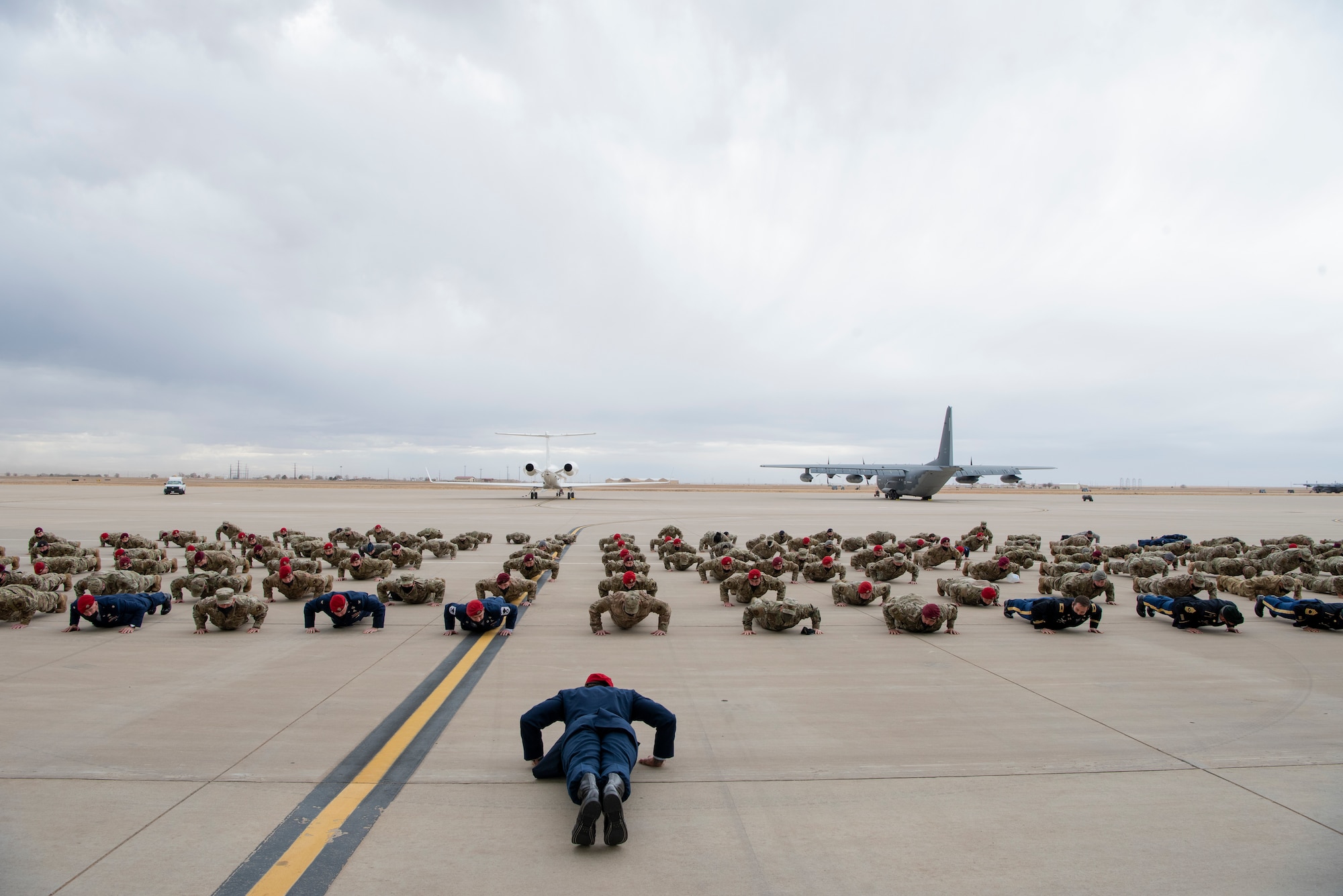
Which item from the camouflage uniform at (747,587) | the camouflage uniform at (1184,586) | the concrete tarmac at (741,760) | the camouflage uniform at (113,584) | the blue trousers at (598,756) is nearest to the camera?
the concrete tarmac at (741,760)

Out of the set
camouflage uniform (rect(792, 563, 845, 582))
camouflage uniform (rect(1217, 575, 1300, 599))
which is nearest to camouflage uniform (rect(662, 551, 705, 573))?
camouflage uniform (rect(792, 563, 845, 582))

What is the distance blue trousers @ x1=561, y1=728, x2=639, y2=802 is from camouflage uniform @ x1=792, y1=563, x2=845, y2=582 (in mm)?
11348

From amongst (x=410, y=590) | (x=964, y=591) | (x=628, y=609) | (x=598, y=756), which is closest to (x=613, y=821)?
(x=598, y=756)

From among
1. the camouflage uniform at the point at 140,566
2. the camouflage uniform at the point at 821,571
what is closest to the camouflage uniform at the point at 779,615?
the camouflage uniform at the point at 821,571

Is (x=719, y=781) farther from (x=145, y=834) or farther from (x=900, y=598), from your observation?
(x=900, y=598)

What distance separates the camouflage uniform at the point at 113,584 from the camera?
11.5m

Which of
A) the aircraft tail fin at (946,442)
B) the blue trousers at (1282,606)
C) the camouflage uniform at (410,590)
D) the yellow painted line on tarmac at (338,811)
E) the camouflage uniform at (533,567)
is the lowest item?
the yellow painted line on tarmac at (338,811)

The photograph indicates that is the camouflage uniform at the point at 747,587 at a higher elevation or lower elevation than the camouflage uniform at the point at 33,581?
higher

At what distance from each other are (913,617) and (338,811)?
26.8ft

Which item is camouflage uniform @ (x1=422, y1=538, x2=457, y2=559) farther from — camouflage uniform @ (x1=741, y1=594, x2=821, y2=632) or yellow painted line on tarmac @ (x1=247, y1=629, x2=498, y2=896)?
yellow painted line on tarmac @ (x1=247, y1=629, x2=498, y2=896)

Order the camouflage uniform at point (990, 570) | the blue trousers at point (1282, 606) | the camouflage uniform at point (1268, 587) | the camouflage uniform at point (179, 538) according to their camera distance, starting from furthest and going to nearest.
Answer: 1. the camouflage uniform at point (179, 538)
2. the camouflage uniform at point (990, 570)
3. the camouflage uniform at point (1268, 587)
4. the blue trousers at point (1282, 606)

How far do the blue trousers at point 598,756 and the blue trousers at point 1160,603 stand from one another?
33.1 feet

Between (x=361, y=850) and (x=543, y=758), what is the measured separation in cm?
141

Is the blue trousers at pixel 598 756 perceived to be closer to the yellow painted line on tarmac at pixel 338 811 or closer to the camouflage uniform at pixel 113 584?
the yellow painted line on tarmac at pixel 338 811
